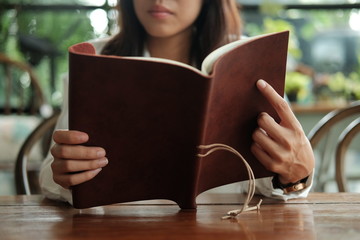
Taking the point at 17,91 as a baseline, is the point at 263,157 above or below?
above

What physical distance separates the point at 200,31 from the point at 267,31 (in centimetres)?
225

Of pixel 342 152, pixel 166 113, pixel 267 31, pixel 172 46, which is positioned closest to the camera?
pixel 166 113

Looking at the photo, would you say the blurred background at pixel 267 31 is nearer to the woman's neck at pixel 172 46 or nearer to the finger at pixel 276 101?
the woman's neck at pixel 172 46

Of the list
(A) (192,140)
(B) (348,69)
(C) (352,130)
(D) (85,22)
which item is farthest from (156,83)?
(B) (348,69)

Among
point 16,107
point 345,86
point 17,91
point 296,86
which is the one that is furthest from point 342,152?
point 16,107

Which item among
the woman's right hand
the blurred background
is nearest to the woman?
the woman's right hand

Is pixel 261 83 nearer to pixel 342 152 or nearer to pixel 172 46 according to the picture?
pixel 342 152

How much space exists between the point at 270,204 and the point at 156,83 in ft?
1.07

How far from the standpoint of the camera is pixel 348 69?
4047 mm

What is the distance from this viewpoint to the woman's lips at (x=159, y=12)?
4.54ft

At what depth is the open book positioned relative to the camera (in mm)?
793

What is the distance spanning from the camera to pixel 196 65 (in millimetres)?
1655

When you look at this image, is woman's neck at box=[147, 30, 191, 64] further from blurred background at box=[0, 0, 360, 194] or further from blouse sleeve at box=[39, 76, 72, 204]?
blurred background at box=[0, 0, 360, 194]

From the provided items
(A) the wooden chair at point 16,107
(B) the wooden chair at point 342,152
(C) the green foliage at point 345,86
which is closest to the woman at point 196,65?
(B) the wooden chair at point 342,152
